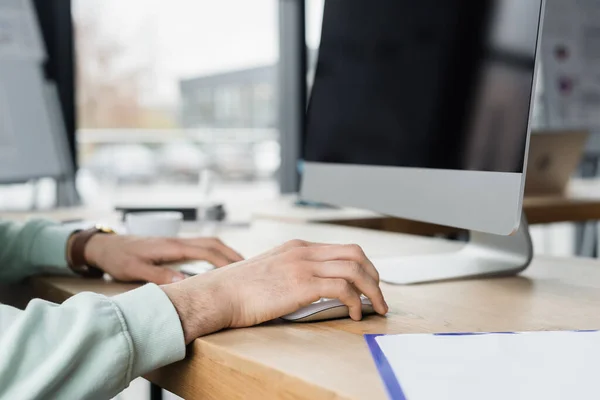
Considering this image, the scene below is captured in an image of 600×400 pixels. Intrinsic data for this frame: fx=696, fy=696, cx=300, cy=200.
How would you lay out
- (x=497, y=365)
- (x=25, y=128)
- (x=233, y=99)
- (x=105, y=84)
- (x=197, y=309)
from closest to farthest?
(x=497, y=365) → (x=197, y=309) → (x=25, y=128) → (x=105, y=84) → (x=233, y=99)

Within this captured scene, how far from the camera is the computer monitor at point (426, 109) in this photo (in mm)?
779

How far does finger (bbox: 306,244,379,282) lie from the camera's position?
71 centimetres

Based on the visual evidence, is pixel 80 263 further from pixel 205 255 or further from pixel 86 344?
pixel 86 344

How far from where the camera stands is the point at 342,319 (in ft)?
2.42

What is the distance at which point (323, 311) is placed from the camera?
719 millimetres

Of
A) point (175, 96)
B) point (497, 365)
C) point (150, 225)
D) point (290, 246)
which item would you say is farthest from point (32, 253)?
point (175, 96)

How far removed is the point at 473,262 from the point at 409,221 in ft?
2.79

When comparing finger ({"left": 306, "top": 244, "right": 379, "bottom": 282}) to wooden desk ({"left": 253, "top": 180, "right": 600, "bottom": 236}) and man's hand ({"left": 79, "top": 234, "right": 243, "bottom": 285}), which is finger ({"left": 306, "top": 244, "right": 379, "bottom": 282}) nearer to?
man's hand ({"left": 79, "top": 234, "right": 243, "bottom": 285})

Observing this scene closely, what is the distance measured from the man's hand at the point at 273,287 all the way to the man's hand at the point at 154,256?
0.71 feet

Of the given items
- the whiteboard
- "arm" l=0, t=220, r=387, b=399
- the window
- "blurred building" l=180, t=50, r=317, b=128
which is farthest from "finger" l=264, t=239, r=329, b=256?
"blurred building" l=180, t=50, r=317, b=128

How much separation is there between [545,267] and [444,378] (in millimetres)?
621


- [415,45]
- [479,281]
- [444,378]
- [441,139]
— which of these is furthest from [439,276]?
[444,378]

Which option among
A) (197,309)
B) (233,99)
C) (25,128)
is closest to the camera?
(197,309)

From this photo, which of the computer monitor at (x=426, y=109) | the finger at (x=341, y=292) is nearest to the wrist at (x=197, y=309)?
the finger at (x=341, y=292)
